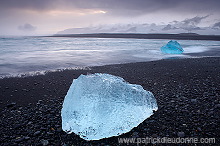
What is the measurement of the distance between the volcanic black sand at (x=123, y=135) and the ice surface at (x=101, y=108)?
154 millimetres

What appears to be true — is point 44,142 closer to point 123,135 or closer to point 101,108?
point 101,108

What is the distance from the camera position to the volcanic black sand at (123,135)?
3.04 m

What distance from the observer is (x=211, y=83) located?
6.02m

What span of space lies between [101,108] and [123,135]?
2.14 feet

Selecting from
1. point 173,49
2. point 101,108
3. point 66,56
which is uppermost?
point 173,49

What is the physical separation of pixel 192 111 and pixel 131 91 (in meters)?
1.61

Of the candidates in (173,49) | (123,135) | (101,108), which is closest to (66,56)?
(173,49)

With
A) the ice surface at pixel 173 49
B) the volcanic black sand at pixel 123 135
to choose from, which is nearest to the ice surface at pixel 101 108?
the volcanic black sand at pixel 123 135

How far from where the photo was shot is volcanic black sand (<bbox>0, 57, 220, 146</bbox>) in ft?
9.98

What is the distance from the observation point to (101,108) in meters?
3.14

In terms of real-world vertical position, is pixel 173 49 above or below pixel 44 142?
above

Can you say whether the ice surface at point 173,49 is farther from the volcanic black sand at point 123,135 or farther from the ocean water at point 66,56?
the volcanic black sand at point 123,135

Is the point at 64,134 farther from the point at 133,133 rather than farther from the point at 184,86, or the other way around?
the point at 184,86

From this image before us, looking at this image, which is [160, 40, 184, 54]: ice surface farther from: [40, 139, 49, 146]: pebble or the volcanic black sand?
[40, 139, 49, 146]: pebble
